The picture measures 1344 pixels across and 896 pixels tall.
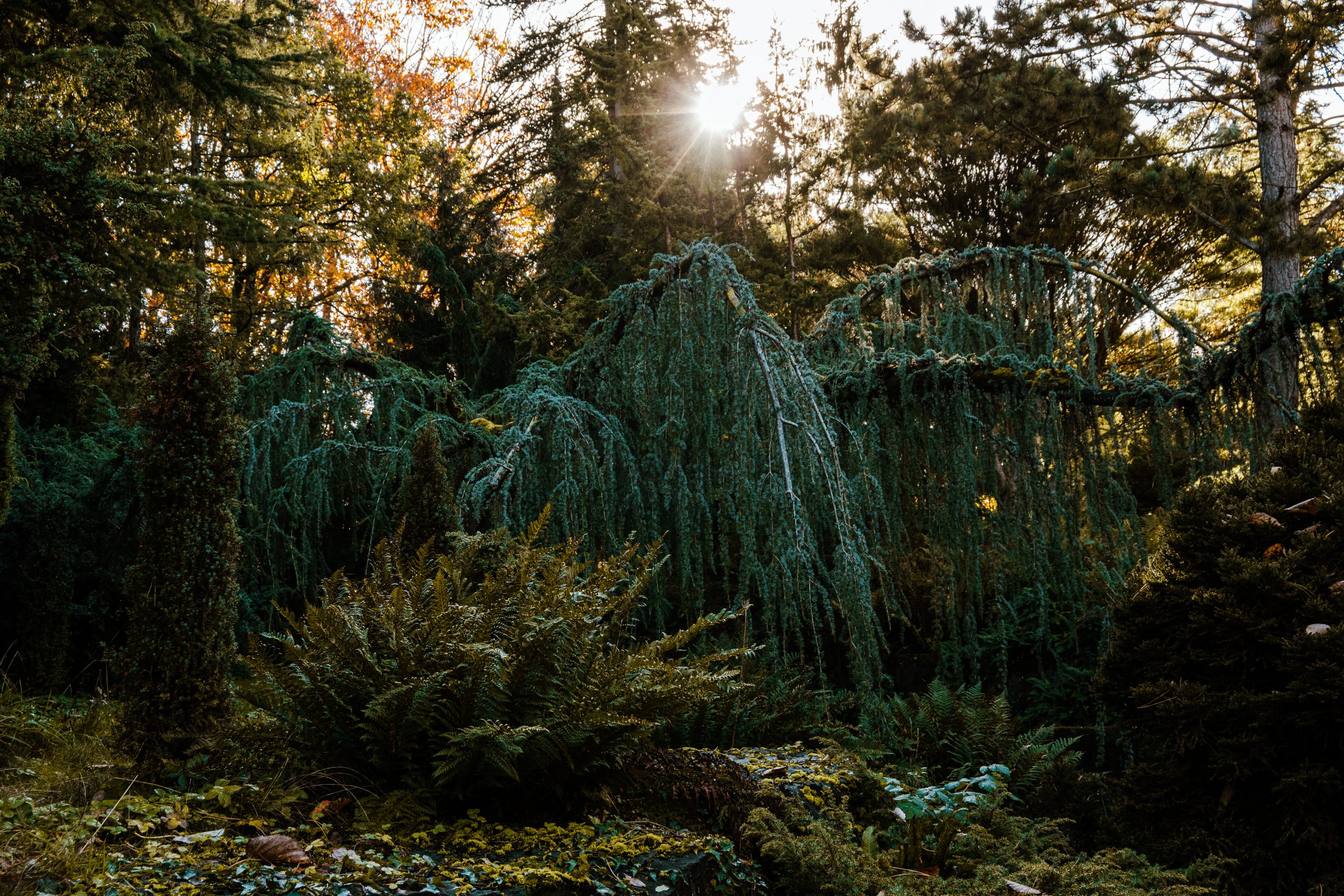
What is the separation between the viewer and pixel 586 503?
4.45 metres

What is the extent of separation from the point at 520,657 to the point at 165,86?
833cm

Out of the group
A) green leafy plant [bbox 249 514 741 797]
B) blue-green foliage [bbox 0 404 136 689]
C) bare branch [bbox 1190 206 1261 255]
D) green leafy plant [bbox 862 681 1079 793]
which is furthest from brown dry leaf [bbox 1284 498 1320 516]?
bare branch [bbox 1190 206 1261 255]

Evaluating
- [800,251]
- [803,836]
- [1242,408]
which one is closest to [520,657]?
[803,836]

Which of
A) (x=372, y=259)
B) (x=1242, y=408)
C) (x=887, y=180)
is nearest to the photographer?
(x=1242, y=408)

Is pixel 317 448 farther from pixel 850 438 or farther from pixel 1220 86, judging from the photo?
pixel 1220 86

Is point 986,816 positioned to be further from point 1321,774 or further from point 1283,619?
point 1283,619

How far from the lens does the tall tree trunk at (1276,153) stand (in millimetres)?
8648

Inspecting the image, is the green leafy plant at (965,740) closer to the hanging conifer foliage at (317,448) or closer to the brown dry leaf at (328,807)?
the brown dry leaf at (328,807)

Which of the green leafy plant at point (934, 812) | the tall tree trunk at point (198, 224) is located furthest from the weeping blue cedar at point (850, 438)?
the tall tree trunk at point (198, 224)

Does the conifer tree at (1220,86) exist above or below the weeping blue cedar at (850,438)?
above

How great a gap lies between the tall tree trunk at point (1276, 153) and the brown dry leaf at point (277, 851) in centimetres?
960

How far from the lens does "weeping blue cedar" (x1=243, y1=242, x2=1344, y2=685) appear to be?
12.3ft

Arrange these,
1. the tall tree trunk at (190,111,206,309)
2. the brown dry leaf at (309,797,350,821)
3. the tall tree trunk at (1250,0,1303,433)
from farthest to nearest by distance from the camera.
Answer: the tall tree trunk at (1250,0,1303,433) → the tall tree trunk at (190,111,206,309) → the brown dry leaf at (309,797,350,821)

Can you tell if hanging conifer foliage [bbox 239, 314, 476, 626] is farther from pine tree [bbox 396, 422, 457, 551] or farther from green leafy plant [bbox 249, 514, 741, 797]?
green leafy plant [bbox 249, 514, 741, 797]
